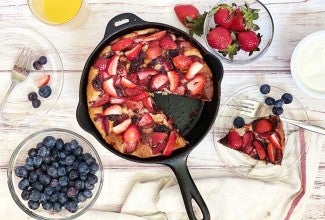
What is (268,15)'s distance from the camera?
2.15 m

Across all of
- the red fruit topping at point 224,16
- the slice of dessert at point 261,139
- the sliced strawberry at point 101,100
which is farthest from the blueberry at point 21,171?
the red fruit topping at point 224,16

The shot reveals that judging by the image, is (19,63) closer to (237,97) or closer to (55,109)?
(55,109)

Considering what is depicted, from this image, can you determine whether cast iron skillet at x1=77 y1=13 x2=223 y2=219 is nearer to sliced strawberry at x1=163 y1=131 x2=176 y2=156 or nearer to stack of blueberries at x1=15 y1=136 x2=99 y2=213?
sliced strawberry at x1=163 y1=131 x2=176 y2=156

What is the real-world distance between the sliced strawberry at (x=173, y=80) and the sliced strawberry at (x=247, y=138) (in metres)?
0.28

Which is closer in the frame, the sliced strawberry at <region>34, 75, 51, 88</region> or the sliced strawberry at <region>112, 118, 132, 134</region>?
the sliced strawberry at <region>112, 118, 132, 134</region>

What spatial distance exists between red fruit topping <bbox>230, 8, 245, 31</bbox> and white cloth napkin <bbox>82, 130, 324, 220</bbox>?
1.33 ft

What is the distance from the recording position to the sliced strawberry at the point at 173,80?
6.74ft

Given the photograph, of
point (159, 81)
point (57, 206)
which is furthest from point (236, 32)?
point (57, 206)

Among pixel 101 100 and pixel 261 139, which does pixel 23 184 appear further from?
pixel 261 139

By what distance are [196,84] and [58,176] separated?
0.53m

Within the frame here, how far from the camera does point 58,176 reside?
2.12 m

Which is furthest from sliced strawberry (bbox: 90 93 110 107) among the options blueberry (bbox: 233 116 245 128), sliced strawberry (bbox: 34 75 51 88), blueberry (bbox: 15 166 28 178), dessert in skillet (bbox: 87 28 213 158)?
blueberry (bbox: 233 116 245 128)

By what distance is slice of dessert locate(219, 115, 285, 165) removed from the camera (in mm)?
2109

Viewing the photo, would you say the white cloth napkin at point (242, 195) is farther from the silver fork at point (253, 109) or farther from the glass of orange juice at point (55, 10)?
the glass of orange juice at point (55, 10)
